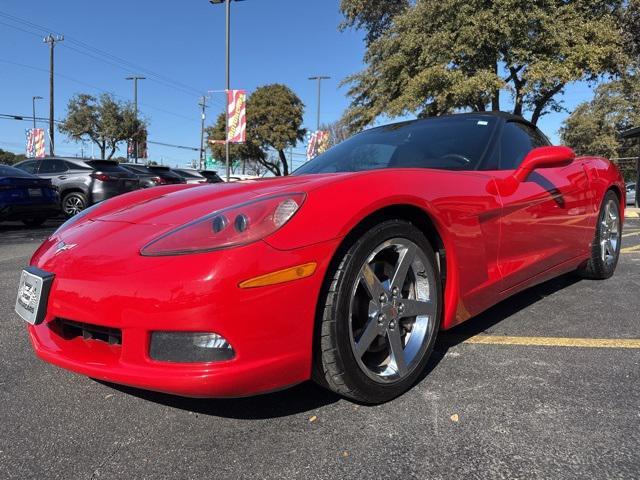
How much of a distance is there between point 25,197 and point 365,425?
30.4 ft

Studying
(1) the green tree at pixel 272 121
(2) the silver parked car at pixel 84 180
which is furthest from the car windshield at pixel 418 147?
(1) the green tree at pixel 272 121

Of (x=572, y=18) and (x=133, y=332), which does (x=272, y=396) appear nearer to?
(x=133, y=332)

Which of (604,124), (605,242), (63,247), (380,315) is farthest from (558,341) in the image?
(604,124)

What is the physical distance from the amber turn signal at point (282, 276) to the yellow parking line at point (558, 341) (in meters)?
1.48

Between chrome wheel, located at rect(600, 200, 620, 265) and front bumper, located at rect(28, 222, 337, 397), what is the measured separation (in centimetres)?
333

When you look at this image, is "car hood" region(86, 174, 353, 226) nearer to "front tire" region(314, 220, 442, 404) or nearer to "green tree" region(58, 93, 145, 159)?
"front tire" region(314, 220, 442, 404)

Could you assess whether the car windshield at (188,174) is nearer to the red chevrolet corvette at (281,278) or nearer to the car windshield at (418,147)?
the car windshield at (418,147)

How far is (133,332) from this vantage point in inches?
66.9

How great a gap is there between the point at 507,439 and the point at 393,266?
2.57ft

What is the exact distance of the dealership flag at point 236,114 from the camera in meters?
15.8

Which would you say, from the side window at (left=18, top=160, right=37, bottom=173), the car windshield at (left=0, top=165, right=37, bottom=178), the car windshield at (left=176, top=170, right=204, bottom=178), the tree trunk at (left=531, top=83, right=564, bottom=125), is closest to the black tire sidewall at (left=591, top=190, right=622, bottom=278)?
the car windshield at (left=0, top=165, right=37, bottom=178)

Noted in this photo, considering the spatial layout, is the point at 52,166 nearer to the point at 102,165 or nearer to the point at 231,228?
the point at 102,165

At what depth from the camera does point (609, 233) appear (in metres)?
4.31

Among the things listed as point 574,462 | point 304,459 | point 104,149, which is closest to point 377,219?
point 304,459
